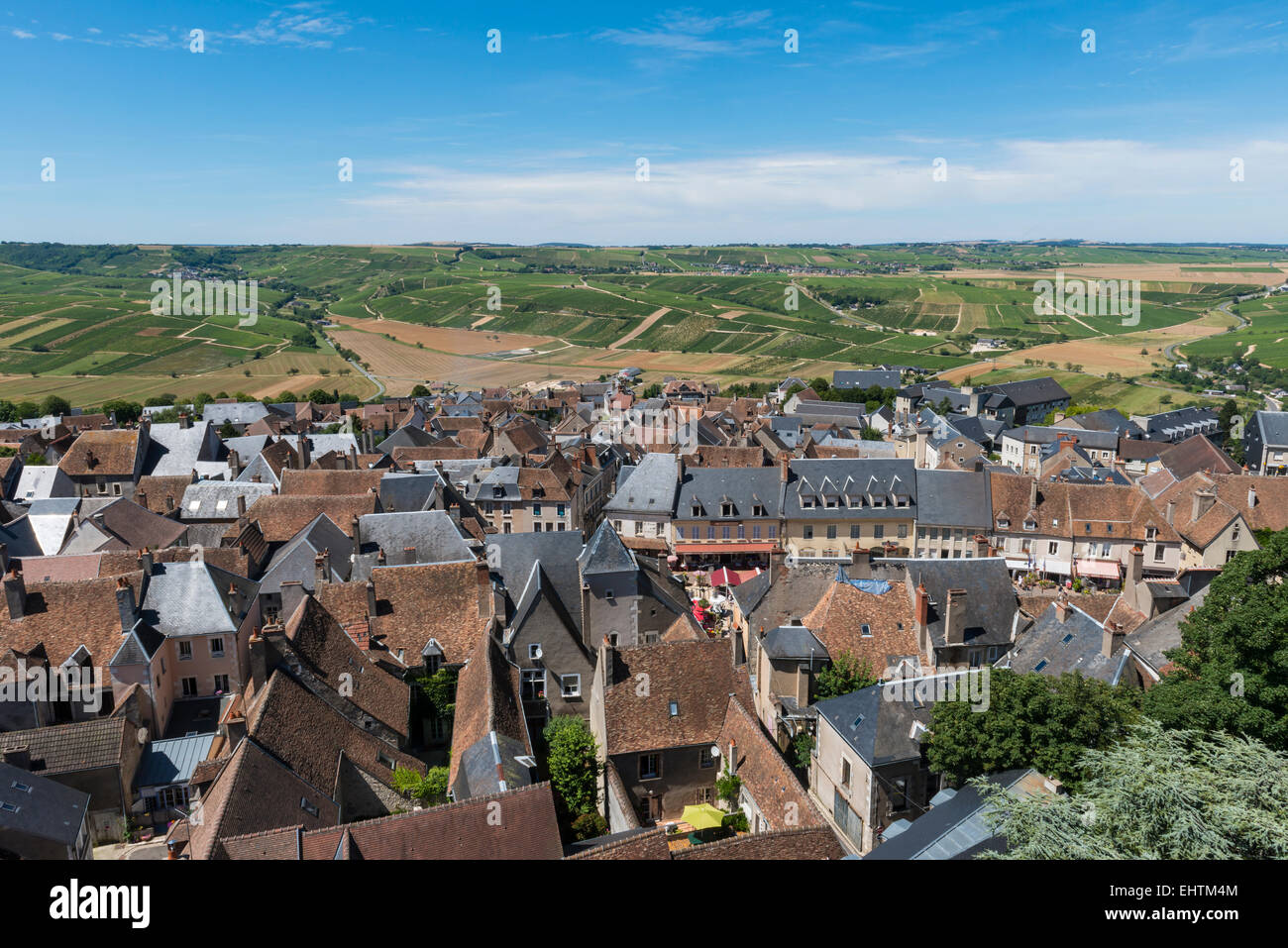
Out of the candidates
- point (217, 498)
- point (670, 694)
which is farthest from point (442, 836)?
point (217, 498)

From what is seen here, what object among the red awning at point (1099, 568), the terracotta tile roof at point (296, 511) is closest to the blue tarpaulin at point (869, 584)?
the red awning at point (1099, 568)

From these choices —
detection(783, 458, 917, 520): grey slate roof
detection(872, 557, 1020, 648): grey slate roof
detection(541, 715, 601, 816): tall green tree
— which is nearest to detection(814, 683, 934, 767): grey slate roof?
detection(872, 557, 1020, 648): grey slate roof

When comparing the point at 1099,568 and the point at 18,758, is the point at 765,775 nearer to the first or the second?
the point at 18,758

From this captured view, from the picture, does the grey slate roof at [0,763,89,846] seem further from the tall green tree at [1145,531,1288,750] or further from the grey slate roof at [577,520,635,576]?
the tall green tree at [1145,531,1288,750]

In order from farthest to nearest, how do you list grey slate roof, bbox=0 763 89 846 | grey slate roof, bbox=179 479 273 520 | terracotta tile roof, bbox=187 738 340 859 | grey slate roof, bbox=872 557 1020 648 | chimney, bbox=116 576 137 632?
grey slate roof, bbox=179 479 273 520
grey slate roof, bbox=872 557 1020 648
chimney, bbox=116 576 137 632
grey slate roof, bbox=0 763 89 846
terracotta tile roof, bbox=187 738 340 859

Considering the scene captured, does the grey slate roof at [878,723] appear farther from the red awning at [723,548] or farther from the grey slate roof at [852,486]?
the grey slate roof at [852,486]
